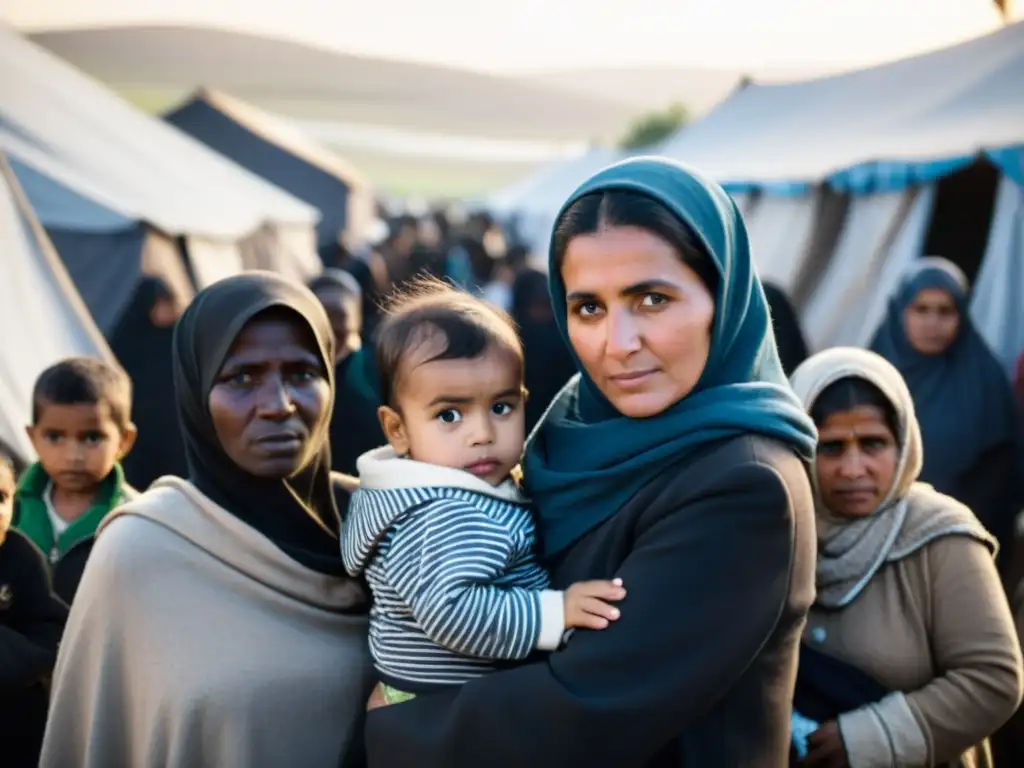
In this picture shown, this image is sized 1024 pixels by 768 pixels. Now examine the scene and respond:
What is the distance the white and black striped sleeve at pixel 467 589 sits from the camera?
5.54 feet

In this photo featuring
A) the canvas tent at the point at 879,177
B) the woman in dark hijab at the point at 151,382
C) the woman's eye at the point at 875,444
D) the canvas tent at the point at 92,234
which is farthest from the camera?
the canvas tent at the point at 92,234

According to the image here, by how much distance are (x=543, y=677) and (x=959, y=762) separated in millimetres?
1279

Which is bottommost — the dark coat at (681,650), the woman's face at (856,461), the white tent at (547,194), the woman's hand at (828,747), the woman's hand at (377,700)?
the woman's hand at (828,747)

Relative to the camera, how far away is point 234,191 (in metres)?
13.7

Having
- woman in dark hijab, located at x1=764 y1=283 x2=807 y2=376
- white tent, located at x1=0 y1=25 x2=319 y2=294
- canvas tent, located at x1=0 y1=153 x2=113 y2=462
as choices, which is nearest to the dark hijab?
woman in dark hijab, located at x1=764 y1=283 x2=807 y2=376

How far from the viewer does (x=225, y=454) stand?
223cm

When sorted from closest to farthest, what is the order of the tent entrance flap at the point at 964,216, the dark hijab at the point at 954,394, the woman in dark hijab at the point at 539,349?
the dark hijab at the point at 954,394 → the woman in dark hijab at the point at 539,349 → the tent entrance flap at the point at 964,216

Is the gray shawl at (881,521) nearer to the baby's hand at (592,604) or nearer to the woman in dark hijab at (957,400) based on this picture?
the baby's hand at (592,604)

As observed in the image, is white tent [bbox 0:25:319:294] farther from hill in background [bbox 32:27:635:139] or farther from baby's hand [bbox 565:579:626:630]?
hill in background [bbox 32:27:635:139]

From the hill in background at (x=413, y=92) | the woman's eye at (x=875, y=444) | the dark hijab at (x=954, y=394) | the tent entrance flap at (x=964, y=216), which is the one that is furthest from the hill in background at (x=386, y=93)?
the woman's eye at (x=875, y=444)

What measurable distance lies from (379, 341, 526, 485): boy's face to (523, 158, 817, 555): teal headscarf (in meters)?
0.11

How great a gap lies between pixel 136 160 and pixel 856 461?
9.85 m

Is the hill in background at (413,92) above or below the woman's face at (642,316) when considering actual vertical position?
above

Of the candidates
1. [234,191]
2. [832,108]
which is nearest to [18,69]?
[234,191]
